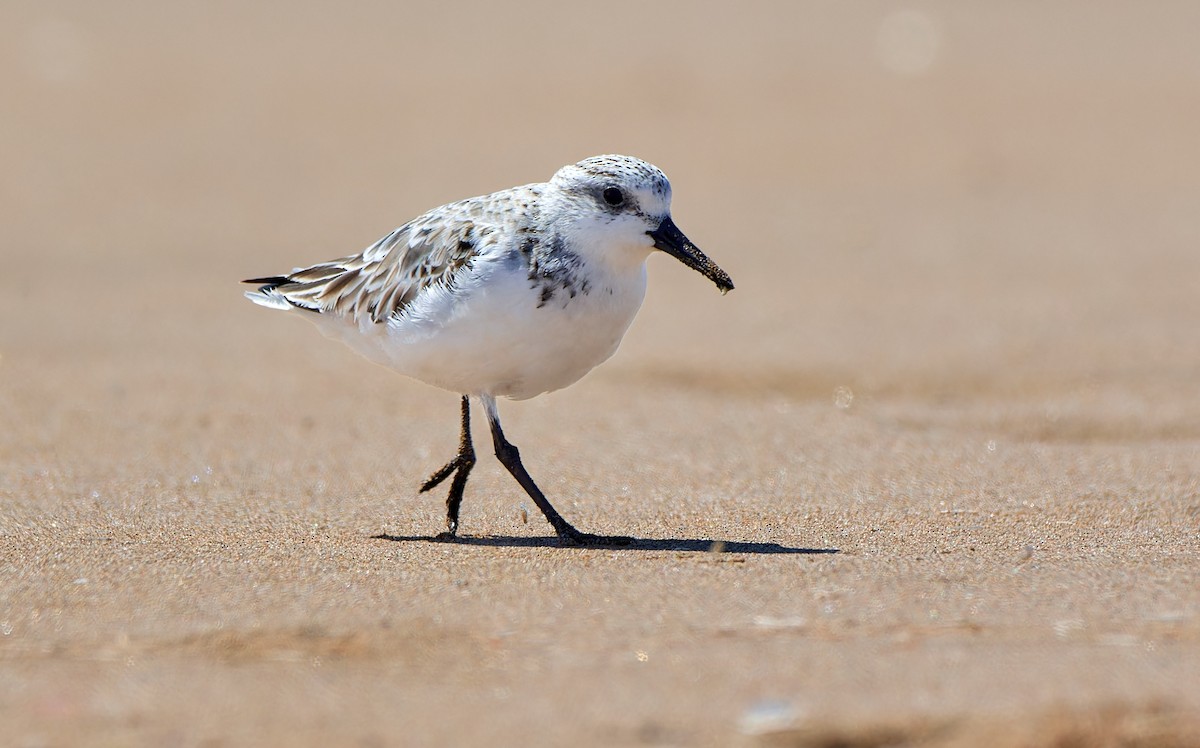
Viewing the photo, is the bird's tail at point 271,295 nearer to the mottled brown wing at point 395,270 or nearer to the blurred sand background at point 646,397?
the mottled brown wing at point 395,270

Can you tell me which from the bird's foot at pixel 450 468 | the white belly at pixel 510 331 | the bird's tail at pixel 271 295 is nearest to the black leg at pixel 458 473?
the bird's foot at pixel 450 468

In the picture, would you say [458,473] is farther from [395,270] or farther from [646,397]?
[646,397]

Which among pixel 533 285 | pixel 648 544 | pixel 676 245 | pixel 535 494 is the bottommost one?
pixel 648 544

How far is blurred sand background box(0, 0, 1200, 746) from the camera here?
414 cm

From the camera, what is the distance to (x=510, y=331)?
5.50 metres

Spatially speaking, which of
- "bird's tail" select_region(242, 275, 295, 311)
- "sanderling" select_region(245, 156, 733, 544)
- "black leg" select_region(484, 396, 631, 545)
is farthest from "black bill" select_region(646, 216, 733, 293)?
"bird's tail" select_region(242, 275, 295, 311)

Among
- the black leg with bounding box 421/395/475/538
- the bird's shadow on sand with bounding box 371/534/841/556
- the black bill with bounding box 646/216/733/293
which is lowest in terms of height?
the bird's shadow on sand with bounding box 371/534/841/556

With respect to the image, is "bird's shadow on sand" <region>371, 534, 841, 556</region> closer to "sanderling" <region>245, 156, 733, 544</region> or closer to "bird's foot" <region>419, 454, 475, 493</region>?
"sanderling" <region>245, 156, 733, 544</region>

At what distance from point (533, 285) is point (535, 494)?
2.91ft

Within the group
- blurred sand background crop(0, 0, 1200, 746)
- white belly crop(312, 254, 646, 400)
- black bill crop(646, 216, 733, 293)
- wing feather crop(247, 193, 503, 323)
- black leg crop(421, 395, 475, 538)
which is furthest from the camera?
black leg crop(421, 395, 475, 538)

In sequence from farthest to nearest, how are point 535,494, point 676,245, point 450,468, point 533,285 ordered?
point 450,468
point 535,494
point 676,245
point 533,285

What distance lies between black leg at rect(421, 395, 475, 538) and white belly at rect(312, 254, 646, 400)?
329 mm

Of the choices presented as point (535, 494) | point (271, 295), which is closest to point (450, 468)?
point (535, 494)

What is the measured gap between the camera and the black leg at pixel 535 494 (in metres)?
5.73
